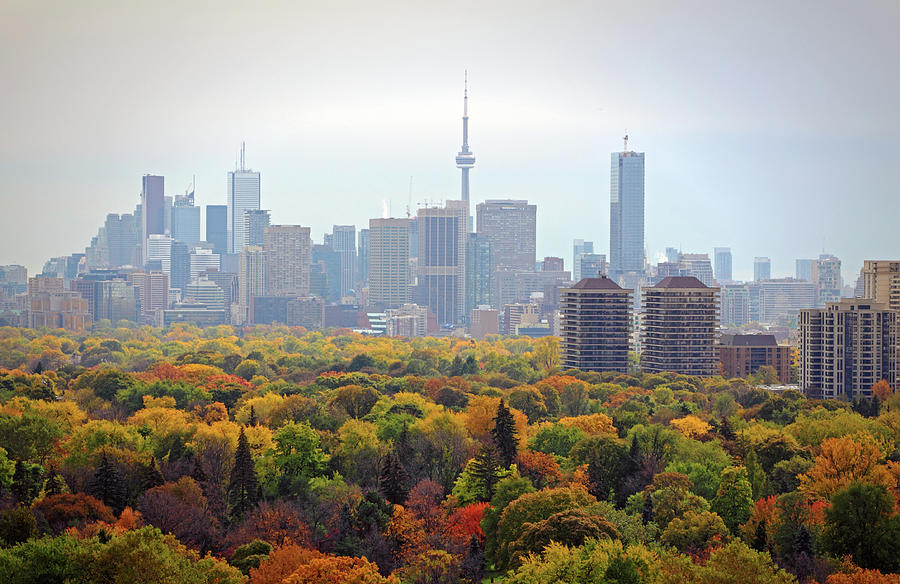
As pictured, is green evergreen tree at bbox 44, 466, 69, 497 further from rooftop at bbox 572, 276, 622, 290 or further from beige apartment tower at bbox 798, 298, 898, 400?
rooftop at bbox 572, 276, 622, 290

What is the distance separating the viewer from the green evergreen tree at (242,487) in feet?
168

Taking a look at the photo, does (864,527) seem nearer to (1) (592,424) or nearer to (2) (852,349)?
(1) (592,424)

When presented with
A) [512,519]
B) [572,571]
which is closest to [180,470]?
[512,519]

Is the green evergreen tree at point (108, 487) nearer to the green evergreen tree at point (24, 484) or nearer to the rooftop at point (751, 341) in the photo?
the green evergreen tree at point (24, 484)

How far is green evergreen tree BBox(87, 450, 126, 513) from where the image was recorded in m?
48.4

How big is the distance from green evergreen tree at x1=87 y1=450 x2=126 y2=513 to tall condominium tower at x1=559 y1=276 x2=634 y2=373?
77759 mm

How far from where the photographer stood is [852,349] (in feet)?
333

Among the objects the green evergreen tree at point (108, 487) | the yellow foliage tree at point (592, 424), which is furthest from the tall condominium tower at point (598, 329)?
the green evergreen tree at point (108, 487)

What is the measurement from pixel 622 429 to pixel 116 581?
39.5 meters

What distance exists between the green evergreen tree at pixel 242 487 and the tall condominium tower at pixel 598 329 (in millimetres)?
71897

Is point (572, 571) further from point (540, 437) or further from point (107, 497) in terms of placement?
point (540, 437)

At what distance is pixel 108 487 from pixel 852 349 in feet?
236

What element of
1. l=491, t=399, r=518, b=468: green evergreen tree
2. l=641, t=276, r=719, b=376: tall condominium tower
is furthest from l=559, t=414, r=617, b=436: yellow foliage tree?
l=641, t=276, r=719, b=376: tall condominium tower

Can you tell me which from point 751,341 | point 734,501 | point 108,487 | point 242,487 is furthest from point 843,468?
point 751,341
